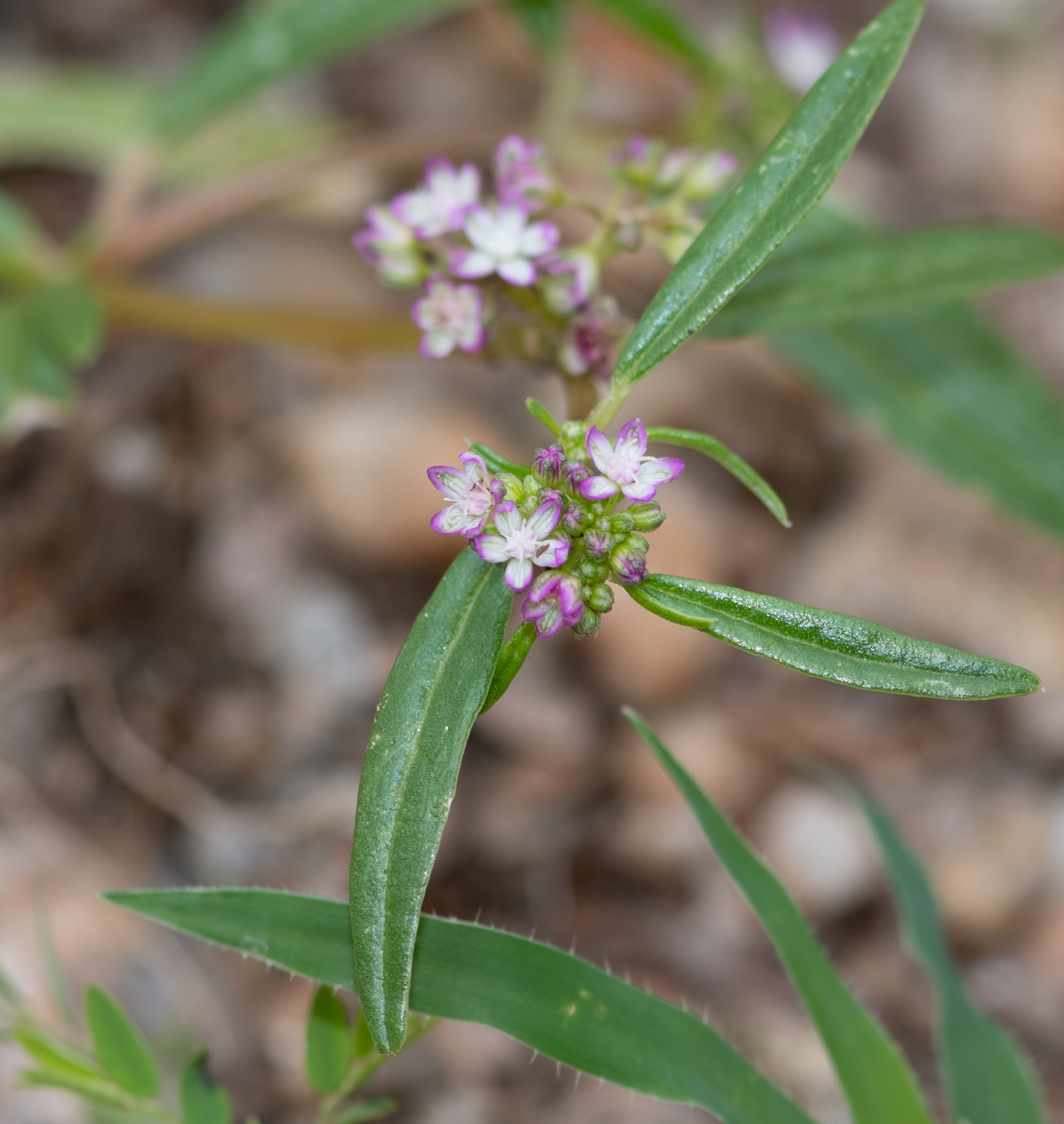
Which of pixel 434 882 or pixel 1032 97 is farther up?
pixel 1032 97

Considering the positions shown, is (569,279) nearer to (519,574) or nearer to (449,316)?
(449,316)

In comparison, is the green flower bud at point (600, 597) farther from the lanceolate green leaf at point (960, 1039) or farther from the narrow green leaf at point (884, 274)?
the lanceolate green leaf at point (960, 1039)

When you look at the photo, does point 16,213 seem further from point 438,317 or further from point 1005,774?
point 1005,774

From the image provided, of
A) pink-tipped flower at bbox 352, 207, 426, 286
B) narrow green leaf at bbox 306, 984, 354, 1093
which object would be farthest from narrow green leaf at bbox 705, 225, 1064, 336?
narrow green leaf at bbox 306, 984, 354, 1093

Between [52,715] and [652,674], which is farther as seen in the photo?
[652,674]

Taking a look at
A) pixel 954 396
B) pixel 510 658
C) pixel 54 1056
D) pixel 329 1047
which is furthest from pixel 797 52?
pixel 54 1056

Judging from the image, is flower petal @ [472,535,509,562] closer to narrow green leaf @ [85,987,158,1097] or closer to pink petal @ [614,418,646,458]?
pink petal @ [614,418,646,458]

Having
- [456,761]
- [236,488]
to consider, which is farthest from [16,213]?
[456,761]

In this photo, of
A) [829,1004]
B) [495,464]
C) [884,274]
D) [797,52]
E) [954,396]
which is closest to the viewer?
[495,464]
